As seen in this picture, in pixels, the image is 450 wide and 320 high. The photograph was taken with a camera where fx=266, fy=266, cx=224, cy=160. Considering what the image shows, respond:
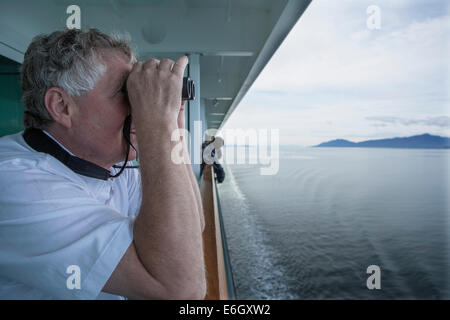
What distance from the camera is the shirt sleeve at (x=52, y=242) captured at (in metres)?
0.39

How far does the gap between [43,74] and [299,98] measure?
33.3 ft

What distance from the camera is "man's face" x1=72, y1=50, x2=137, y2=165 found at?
558 mm

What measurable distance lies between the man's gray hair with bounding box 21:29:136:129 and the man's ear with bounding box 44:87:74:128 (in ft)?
0.04

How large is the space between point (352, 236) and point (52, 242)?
736 centimetres

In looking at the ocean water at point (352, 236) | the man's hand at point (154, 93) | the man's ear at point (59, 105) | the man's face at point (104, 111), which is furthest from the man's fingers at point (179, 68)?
the ocean water at point (352, 236)

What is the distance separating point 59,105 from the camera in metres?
0.57

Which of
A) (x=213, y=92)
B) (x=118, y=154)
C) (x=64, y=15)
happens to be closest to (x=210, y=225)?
(x=118, y=154)

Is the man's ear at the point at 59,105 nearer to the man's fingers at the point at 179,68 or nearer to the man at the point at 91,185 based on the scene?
the man at the point at 91,185

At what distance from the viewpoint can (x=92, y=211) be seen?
429 mm

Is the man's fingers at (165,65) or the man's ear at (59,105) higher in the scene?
the man's fingers at (165,65)

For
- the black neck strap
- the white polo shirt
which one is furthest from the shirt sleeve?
the black neck strap

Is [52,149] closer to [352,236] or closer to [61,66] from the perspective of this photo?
[61,66]

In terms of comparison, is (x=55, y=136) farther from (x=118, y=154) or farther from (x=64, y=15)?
(x=64, y=15)

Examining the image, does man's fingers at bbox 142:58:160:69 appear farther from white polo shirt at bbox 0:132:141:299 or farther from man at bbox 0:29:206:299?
white polo shirt at bbox 0:132:141:299
